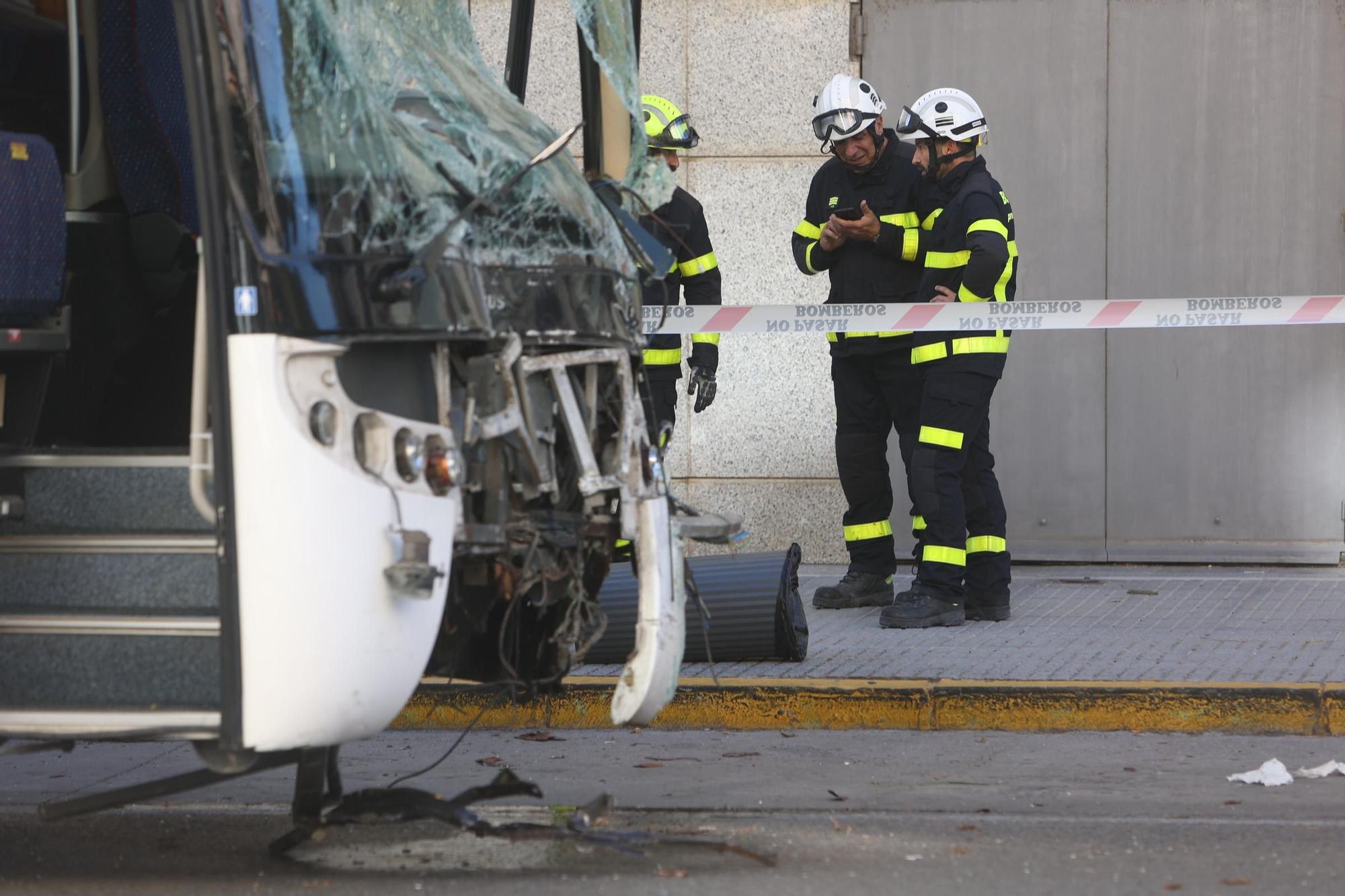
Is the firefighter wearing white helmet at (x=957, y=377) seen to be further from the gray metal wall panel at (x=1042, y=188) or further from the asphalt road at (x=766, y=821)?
the gray metal wall panel at (x=1042, y=188)

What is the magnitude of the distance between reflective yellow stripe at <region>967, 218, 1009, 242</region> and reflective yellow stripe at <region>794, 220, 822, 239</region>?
0.83 metres

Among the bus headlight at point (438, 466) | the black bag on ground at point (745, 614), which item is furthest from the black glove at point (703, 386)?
the bus headlight at point (438, 466)

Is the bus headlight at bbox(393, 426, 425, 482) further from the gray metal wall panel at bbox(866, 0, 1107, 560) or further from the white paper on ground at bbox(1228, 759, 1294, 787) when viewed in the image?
the gray metal wall panel at bbox(866, 0, 1107, 560)

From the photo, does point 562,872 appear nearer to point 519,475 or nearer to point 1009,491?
point 519,475

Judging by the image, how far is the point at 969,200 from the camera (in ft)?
25.4

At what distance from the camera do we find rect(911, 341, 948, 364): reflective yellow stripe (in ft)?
25.3

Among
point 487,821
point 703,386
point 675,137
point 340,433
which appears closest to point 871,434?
point 703,386

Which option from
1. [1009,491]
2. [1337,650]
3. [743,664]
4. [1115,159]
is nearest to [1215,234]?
[1115,159]

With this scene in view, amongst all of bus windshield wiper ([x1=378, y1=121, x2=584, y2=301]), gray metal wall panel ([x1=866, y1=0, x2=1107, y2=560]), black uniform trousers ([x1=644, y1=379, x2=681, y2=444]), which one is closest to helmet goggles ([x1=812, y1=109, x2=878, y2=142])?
black uniform trousers ([x1=644, y1=379, x2=681, y2=444])

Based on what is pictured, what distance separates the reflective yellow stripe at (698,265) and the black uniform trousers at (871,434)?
0.70 metres

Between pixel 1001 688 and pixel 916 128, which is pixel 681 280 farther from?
pixel 1001 688

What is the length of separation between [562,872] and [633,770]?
1.44m

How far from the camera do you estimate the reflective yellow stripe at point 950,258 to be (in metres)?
7.89

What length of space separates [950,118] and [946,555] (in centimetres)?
177
